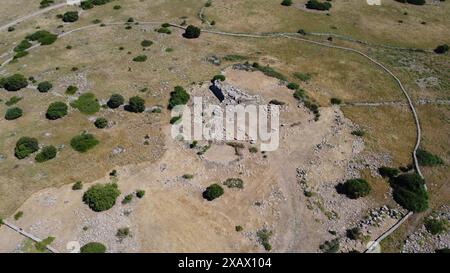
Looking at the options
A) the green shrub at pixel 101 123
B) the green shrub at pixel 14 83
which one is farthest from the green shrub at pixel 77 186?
the green shrub at pixel 14 83

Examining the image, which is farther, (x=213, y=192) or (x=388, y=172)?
(x=388, y=172)

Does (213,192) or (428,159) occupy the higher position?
(428,159)

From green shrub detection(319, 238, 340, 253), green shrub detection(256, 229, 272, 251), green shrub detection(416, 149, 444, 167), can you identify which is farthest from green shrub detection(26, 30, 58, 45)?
green shrub detection(416, 149, 444, 167)

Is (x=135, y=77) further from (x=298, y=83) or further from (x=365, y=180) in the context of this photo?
(x=365, y=180)

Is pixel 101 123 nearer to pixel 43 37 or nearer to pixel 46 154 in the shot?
pixel 46 154

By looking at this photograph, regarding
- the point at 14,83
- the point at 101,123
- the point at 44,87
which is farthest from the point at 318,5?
the point at 14,83

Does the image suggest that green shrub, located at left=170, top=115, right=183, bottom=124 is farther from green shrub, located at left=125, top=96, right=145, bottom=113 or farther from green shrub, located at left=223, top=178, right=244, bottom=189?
green shrub, located at left=223, top=178, right=244, bottom=189

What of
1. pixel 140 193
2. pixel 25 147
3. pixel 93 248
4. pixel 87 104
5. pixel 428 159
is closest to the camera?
pixel 93 248
